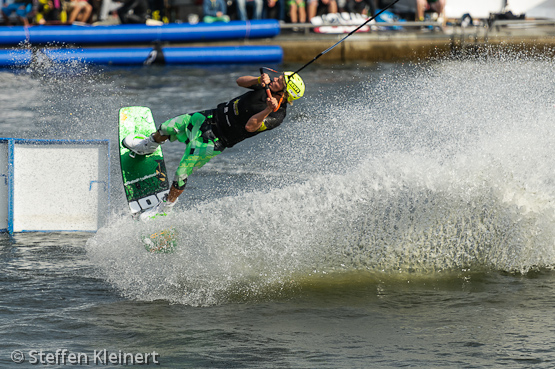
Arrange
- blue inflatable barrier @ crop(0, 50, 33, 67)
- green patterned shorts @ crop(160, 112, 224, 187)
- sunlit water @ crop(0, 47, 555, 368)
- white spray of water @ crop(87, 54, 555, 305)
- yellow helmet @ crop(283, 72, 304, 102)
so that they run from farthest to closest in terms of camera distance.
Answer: blue inflatable barrier @ crop(0, 50, 33, 67) < green patterned shorts @ crop(160, 112, 224, 187) < yellow helmet @ crop(283, 72, 304, 102) < white spray of water @ crop(87, 54, 555, 305) < sunlit water @ crop(0, 47, 555, 368)

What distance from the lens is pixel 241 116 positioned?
657 cm

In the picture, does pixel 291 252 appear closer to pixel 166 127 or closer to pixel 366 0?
pixel 166 127

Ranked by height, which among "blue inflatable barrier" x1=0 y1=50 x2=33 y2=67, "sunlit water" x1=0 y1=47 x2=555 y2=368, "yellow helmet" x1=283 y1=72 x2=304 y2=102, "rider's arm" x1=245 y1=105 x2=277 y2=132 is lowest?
"sunlit water" x1=0 y1=47 x2=555 y2=368

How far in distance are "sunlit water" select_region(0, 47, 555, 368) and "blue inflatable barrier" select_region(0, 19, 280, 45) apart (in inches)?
363

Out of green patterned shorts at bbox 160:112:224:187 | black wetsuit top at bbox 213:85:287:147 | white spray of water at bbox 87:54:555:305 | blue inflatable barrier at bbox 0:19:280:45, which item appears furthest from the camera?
blue inflatable barrier at bbox 0:19:280:45

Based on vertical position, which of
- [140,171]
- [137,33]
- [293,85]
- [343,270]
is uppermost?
[137,33]

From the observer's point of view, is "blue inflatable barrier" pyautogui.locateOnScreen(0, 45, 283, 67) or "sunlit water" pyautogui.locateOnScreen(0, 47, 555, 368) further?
"blue inflatable barrier" pyautogui.locateOnScreen(0, 45, 283, 67)

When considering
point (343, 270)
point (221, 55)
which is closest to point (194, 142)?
point (343, 270)

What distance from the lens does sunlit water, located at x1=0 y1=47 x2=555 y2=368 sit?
16.4 feet

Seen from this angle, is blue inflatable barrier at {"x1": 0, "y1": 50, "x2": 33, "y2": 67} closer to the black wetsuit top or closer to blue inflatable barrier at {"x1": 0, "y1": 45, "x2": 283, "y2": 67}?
blue inflatable barrier at {"x1": 0, "y1": 45, "x2": 283, "y2": 67}

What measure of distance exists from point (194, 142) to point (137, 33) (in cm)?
1074

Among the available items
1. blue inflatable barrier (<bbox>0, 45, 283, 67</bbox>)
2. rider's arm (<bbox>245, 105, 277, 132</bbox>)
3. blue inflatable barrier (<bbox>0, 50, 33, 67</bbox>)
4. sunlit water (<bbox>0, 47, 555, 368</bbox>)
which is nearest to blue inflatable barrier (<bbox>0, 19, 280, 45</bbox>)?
blue inflatable barrier (<bbox>0, 45, 283, 67</bbox>)

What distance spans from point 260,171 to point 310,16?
9793 mm

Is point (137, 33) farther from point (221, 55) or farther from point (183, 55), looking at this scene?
point (221, 55)
